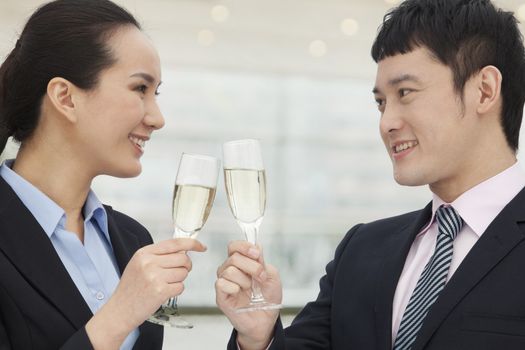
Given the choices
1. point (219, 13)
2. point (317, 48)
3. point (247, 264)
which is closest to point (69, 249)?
point (247, 264)

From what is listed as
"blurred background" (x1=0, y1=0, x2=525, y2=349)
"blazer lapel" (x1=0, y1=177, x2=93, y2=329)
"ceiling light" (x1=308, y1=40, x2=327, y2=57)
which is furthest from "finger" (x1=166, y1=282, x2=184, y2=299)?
"ceiling light" (x1=308, y1=40, x2=327, y2=57)

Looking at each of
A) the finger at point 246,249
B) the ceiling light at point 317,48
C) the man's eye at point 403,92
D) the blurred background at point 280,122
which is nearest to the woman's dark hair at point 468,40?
the man's eye at point 403,92

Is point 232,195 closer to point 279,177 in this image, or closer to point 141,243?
point 141,243

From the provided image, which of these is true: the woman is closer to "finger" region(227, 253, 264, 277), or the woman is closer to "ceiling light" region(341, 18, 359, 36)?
"finger" region(227, 253, 264, 277)

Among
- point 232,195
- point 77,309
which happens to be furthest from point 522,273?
point 77,309

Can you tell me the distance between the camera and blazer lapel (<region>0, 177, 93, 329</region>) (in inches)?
65.0

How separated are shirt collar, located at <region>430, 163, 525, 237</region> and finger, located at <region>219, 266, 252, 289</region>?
578mm

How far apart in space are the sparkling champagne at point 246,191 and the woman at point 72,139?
34cm

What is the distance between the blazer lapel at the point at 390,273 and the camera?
182 centimetres

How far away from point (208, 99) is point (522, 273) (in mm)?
6172

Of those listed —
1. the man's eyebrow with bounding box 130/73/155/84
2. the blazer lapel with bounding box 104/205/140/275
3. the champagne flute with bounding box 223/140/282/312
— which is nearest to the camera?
the champagne flute with bounding box 223/140/282/312

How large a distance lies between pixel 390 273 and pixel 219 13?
576cm

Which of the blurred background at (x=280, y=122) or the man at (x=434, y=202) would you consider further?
the blurred background at (x=280, y=122)

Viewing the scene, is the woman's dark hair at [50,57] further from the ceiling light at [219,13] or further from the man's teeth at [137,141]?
the ceiling light at [219,13]
